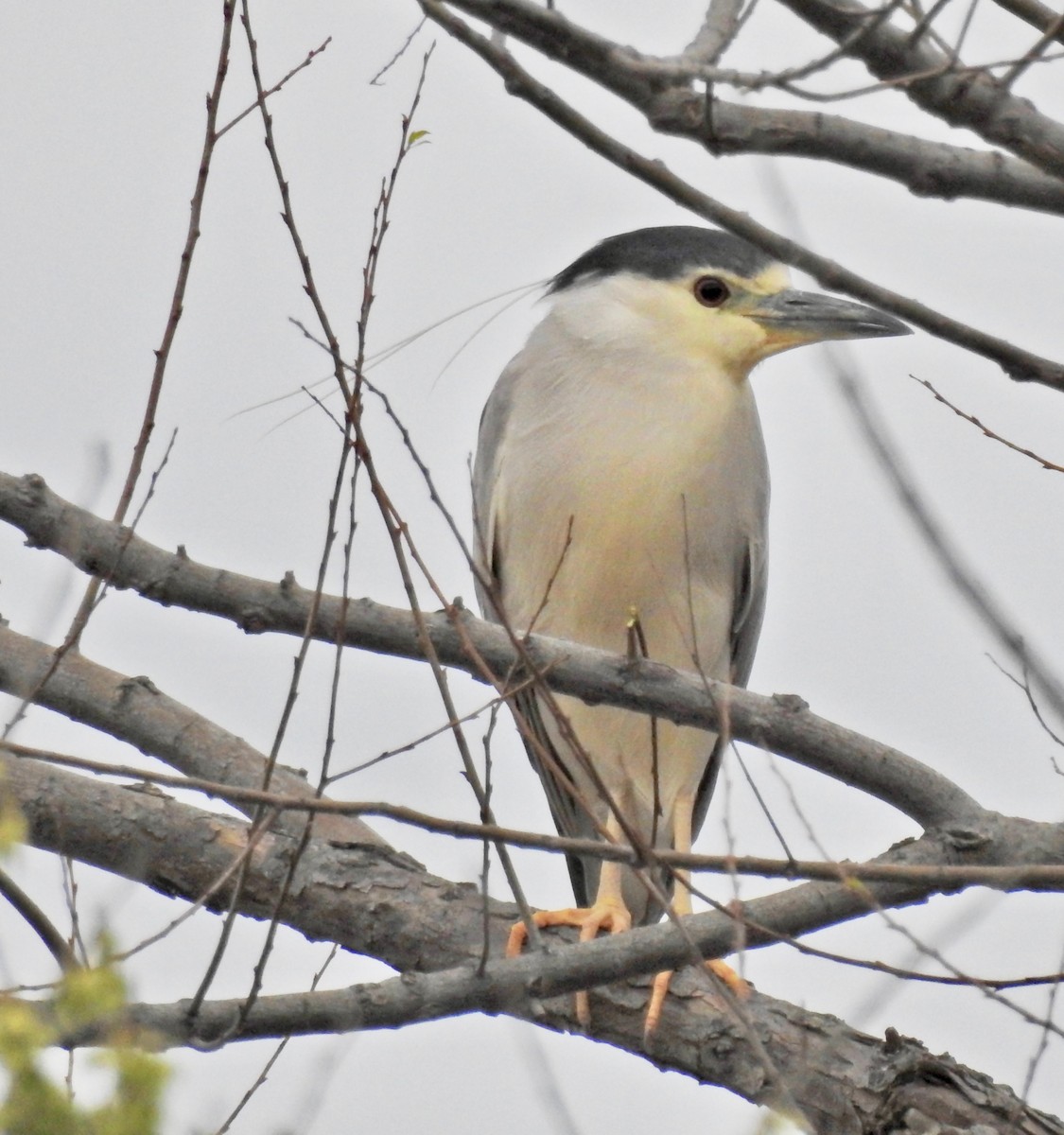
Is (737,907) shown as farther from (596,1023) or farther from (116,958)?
(116,958)

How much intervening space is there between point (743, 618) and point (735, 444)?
49cm

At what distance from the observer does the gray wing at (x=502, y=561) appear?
4277 millimetres

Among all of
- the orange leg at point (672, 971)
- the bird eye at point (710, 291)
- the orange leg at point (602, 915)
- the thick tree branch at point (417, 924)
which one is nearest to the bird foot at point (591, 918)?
the orange leg at point (602, 915)

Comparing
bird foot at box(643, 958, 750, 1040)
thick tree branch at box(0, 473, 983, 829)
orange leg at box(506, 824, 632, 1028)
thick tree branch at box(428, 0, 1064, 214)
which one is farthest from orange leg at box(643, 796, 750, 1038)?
thick tree branch at box(428, 0, 1064, 214)

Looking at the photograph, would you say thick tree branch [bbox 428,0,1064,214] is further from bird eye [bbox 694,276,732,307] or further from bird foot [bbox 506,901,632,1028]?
bird eye [bbox 694,276,732,307]

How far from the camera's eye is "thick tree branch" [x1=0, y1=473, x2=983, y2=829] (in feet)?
8.11

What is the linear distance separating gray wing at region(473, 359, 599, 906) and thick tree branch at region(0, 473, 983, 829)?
1.60 m

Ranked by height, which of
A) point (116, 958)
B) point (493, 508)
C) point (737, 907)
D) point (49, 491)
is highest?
point (493, 508)

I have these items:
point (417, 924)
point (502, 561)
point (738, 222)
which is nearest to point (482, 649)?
point (417, 924)

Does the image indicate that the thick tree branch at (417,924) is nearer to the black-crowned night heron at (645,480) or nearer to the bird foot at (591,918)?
the bird foot at (591,918)

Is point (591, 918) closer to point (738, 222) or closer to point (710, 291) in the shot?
point (710, 291)

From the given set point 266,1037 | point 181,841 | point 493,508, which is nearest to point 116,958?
point 266,1037

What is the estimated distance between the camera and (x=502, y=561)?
429 cm

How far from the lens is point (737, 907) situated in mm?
2254
